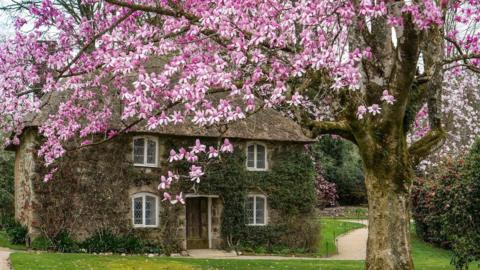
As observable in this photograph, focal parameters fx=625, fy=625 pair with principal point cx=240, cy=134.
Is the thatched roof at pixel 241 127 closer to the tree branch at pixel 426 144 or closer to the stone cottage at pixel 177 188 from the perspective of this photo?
the stone cottage at pixel 177 188

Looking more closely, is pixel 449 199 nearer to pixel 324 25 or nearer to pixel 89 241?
pixel 324 25

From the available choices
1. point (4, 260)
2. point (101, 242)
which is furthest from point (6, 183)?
point (4, 260)

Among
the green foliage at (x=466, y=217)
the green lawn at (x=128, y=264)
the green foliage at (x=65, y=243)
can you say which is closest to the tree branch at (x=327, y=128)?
the green foliage at (x=466, y=217)

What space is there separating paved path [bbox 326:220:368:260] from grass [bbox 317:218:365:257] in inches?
12.8

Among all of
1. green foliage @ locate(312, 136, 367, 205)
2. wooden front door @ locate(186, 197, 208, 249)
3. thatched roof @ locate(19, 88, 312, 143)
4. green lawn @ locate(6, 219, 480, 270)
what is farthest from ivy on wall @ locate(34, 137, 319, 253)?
green foliage @ locate(312, 136, 367, 205)

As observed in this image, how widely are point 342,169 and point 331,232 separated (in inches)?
462

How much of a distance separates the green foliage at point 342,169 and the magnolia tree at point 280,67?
89.8 ft

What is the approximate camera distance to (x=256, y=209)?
82.8 ft

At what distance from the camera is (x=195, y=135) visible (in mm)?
23281

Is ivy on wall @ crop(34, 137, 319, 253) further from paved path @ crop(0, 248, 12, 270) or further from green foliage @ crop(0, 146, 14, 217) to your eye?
green foliage @ crop(0, 146, 14, 217)

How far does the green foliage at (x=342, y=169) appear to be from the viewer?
41781 mm

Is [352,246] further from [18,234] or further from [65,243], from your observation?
[18,234]

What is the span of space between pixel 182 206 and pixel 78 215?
3881 millimetres

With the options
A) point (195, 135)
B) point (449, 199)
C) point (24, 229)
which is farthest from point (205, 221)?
point (449, 199)
